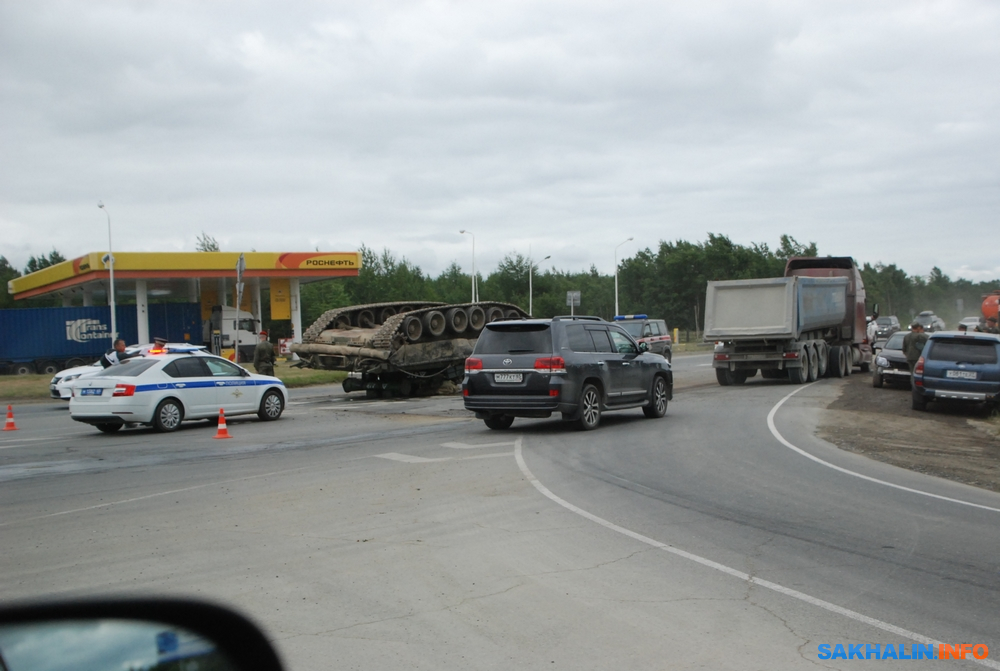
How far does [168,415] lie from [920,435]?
13245 mm

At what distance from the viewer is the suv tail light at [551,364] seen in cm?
1380

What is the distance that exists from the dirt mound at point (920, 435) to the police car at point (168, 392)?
10699 millimetres

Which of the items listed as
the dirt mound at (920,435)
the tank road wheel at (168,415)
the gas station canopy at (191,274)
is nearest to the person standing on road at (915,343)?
the dirt mound at (920,435)

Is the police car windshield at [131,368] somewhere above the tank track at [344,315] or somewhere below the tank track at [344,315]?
A: below

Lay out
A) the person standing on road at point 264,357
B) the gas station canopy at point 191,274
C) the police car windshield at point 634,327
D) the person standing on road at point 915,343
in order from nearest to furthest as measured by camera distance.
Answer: the person standing on road at point 915,343 < the person standing on road at point 264,357 < the police car windshield at point 634,327 < the gas station canopy at point 191,274

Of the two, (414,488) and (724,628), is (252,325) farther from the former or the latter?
(724,628)

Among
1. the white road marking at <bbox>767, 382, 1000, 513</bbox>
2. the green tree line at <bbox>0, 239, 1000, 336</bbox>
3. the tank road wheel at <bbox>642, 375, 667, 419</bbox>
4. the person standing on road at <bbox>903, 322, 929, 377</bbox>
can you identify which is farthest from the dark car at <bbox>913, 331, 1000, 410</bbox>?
the green tree line at <bbox>0, 239, 1000, 336</bbox>

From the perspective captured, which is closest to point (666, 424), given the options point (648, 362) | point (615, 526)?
point (648, 362)

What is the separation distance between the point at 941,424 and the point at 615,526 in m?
11.7

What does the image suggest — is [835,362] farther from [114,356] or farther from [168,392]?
[114,356]

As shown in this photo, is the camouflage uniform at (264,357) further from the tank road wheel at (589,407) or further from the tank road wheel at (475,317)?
the tank road wheel at (589,407)

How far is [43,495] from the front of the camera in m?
9.39

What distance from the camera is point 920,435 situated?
586 inches

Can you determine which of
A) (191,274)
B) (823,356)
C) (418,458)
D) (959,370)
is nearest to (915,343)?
(959,370)
